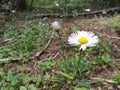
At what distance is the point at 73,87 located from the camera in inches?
91.5

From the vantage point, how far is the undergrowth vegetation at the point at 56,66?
7.89 ft

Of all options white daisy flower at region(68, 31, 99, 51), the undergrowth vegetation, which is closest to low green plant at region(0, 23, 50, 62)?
the undergrowth vegetation

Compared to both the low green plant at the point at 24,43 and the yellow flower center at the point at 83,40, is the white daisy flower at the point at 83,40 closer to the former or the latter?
the yellow flower center at the point at 83,40

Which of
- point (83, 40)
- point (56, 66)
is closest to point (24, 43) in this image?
point (56, 66)

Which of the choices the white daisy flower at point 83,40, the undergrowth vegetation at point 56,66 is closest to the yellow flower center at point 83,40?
the white daisy flower at point 83,40

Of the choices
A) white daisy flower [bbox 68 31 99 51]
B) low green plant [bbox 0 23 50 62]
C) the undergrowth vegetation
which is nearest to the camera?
white daisy flower [bbox 68 31 99 51]

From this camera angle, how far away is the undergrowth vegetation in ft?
7.89

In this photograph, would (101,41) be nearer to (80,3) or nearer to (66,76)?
(66,76)

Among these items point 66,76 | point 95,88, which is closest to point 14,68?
point 66,76

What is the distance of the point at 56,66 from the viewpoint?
2719 mm

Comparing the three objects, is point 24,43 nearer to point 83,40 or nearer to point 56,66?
point 56,66

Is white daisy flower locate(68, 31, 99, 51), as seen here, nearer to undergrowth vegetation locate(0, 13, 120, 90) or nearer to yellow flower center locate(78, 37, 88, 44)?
yellow flower center locate(78, 37, 88, 44)

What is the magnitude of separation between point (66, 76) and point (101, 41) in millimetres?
1046

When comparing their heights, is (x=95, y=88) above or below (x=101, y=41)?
below
